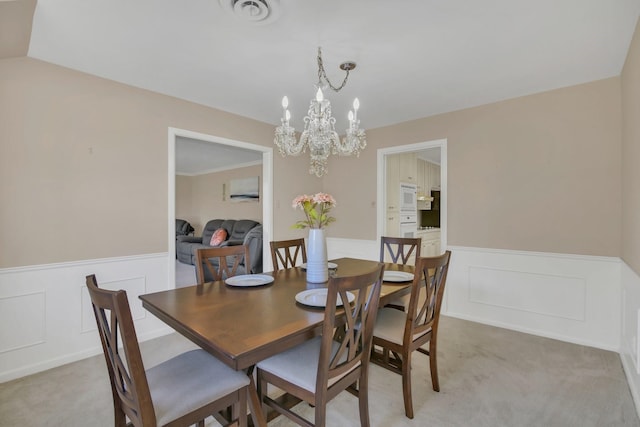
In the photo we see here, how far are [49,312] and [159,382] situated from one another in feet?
5.77

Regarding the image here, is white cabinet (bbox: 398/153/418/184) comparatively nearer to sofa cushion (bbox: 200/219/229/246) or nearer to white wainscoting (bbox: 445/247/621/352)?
white wainscoting (bbox: 445/247/621/352)

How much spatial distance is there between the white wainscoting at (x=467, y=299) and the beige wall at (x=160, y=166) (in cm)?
12

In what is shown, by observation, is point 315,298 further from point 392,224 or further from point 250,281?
point 392,224

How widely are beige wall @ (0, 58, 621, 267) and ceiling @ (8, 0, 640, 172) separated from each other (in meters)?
0.19

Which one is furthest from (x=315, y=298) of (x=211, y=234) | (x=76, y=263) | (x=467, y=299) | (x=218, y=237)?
(x=211, y=234)

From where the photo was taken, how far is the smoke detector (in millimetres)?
1665

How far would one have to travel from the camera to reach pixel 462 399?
1.91m

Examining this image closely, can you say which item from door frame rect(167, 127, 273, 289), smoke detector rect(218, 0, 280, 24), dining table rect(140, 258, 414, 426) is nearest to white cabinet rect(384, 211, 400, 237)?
door frame rect(167, 127, 273, 289)

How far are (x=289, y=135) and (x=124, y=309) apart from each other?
5.47ft

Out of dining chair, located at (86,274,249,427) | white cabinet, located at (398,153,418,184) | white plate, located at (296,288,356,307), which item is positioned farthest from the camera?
white cabinet, located at (398,153,418,184)

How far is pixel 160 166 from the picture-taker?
2.93 meters

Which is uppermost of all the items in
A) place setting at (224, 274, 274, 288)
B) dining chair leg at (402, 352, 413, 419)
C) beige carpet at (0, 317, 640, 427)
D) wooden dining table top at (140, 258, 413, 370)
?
place setting at (224, 274, 274, 288)

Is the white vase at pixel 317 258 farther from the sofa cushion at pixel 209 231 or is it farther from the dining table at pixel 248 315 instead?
the sofa cushion at pixel 209 231

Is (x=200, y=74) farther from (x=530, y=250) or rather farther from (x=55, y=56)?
(x=530, y=250)
